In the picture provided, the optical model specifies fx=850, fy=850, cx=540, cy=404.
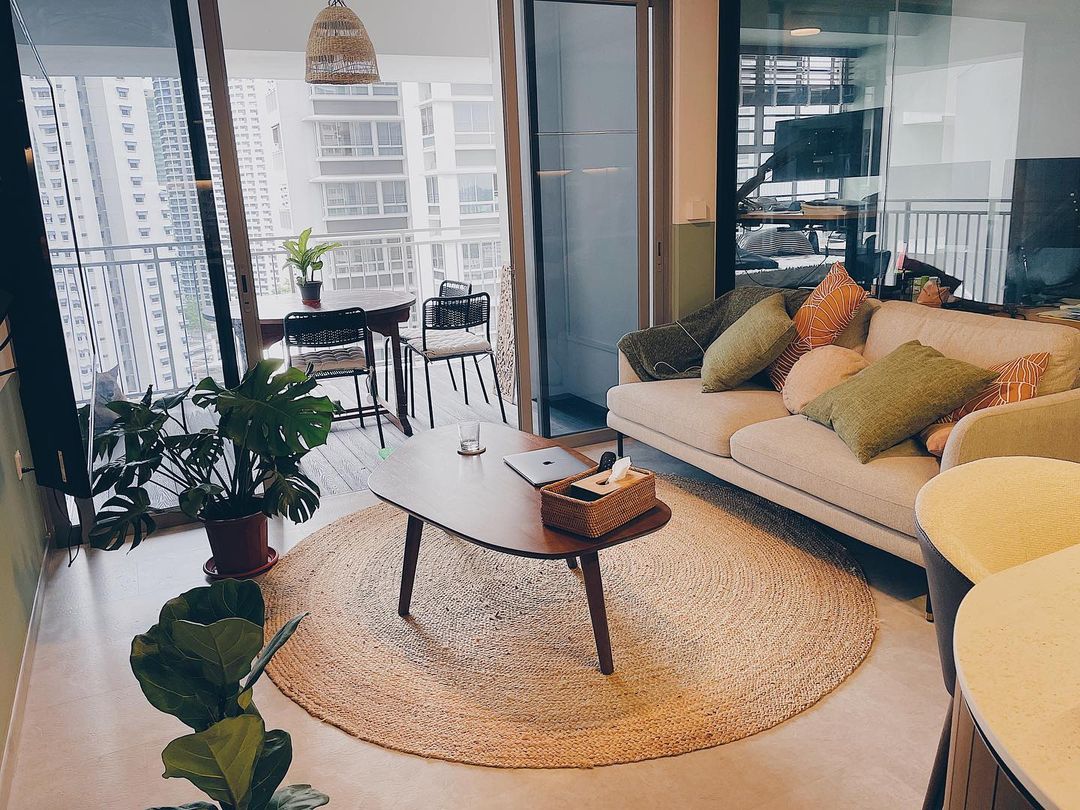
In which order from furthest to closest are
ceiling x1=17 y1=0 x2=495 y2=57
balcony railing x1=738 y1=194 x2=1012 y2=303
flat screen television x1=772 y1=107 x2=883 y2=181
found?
ceiling x1=17 y1=0 x2=495 y2=57, flat screen television x1=772 y1=107 x2=883 y2=181, balcony railing x1=738 y1=194 x2=1012 y2=303

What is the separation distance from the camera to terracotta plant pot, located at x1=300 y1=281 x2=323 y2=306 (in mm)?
4992

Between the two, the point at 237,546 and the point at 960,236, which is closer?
the point at 237,546

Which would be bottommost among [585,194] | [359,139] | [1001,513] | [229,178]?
[1001,513]

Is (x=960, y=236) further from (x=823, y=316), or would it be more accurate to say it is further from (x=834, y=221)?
(x=834, y=221)

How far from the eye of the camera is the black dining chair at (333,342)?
14.6ft

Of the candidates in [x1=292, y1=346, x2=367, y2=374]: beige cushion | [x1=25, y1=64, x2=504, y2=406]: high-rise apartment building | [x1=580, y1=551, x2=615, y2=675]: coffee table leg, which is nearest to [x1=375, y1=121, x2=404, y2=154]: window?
[x1=25, y1=64, x2=504, y2=406]: high-rise apartment building

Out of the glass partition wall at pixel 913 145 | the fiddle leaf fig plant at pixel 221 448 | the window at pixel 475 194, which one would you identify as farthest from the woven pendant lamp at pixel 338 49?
the window at pixel 475 194

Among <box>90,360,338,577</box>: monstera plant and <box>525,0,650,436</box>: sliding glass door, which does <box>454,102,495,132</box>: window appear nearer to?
<box>525,0,650,436</box>: sliding glass door

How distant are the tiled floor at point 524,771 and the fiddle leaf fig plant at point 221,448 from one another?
20.9 inches

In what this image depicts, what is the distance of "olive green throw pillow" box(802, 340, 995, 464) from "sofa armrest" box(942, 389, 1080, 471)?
0.22m

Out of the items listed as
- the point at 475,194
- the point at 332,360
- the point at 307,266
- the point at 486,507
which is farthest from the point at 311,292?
the point at 475,194

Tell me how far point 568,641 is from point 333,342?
2.47m

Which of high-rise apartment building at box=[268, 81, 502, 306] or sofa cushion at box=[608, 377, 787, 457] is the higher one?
high-rise apartment building at box=[268, 81, 502, 306]

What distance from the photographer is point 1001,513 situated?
5.14 ft
